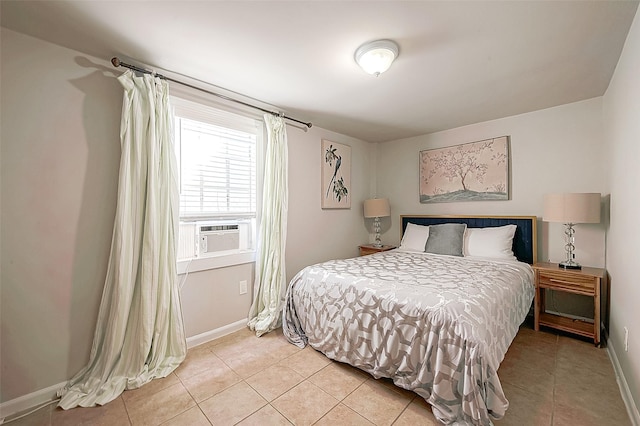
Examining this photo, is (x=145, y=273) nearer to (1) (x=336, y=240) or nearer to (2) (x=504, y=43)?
(1) (x=336, y=240)

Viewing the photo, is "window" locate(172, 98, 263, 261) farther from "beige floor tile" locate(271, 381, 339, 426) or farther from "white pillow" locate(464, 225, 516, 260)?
"white pillow" locate(464, 225, 516, 260)

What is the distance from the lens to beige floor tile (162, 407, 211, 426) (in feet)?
5.03

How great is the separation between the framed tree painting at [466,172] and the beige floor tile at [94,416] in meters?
3.74

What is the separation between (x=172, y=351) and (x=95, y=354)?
1.57ft

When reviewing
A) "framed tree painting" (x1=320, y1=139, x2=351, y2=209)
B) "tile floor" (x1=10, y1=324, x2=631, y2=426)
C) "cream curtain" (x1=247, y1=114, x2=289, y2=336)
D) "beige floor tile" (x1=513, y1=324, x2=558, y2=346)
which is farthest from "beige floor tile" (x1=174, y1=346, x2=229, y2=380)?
"beige floor tile" (x1=513, y1=324, x2=558, y2=346)

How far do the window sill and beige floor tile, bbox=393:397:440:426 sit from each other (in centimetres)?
186

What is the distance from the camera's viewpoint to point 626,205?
1.78m

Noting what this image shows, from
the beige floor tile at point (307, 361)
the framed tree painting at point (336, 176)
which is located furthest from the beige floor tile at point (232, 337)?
the framed tree painting at point (336, 176)

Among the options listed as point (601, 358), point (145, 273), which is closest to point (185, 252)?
point (145, 273)

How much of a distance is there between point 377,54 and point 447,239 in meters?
2.22

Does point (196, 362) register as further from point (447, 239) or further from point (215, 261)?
point (447, 239)

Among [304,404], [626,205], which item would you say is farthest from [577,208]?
[304,404]

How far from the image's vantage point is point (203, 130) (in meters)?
2.53

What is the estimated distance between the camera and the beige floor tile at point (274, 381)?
1.79m
